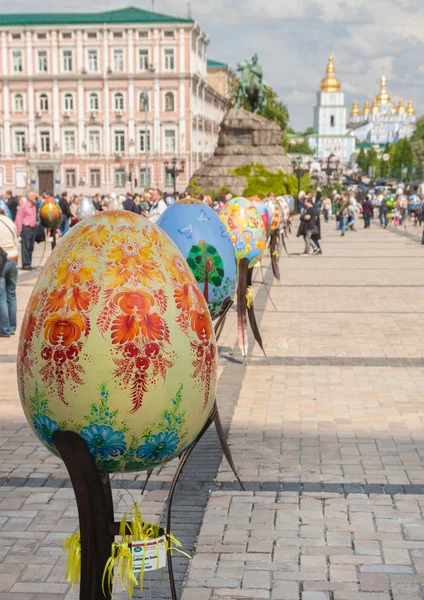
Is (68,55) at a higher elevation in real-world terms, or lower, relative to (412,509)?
higher

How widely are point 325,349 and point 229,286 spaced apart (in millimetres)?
3152

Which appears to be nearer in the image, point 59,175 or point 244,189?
point 244,189

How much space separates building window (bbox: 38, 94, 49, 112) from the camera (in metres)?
80.6

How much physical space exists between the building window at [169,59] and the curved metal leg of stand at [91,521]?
7759cm

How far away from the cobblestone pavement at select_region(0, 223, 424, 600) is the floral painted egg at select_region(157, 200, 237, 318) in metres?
1.00

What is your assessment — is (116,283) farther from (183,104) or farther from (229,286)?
(183,104)

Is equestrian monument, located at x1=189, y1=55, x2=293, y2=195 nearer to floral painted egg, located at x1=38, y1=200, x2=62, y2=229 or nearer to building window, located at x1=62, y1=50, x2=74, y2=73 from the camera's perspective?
floral painted egg, located at x1=38, y1=200, x2=62, y2=229

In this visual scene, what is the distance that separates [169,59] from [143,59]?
2.23 metres

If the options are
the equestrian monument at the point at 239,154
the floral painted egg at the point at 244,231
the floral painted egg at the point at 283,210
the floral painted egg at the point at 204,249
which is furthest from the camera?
the equestrian monument at the point at 239,154

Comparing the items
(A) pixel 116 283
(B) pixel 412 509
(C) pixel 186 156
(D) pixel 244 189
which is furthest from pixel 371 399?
(C) pixel 186 156

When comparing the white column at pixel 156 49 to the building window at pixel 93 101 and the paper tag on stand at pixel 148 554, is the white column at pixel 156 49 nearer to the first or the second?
the building window at pixel 93 101

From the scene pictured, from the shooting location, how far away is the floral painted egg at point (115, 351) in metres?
3.42

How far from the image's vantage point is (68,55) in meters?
80.0

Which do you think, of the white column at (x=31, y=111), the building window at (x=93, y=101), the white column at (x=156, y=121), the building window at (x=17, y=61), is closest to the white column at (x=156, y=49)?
the white column at (x=156, y=121)
